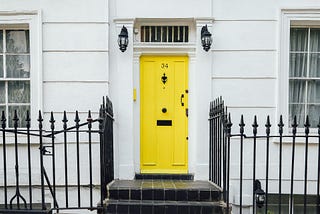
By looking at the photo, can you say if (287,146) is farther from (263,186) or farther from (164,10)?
(164,10)

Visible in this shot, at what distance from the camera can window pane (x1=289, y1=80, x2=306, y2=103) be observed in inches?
231

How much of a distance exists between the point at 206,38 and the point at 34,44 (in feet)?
9.54

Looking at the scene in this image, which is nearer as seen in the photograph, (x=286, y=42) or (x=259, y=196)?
(x=259, y=196)

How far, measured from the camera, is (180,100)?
19.5 feet

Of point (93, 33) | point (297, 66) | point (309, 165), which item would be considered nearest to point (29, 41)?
point (93, 33)

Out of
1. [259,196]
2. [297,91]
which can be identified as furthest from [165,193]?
[297,91]

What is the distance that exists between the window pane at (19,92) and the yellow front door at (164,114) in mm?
2018

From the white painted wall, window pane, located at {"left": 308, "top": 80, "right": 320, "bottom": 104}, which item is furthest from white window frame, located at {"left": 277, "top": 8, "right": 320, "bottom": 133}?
window pane, located at {"left": 308, "top": 80, "right": 320, "bottom": 104}

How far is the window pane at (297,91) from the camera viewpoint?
588 centimetres

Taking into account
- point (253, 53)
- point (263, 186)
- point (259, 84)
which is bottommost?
point (263, 186)

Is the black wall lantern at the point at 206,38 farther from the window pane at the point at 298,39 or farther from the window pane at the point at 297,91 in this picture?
the window pane at the point at 297,91

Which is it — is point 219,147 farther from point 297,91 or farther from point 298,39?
point 298,39

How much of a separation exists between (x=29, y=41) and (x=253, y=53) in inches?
153

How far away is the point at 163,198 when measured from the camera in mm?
4840
